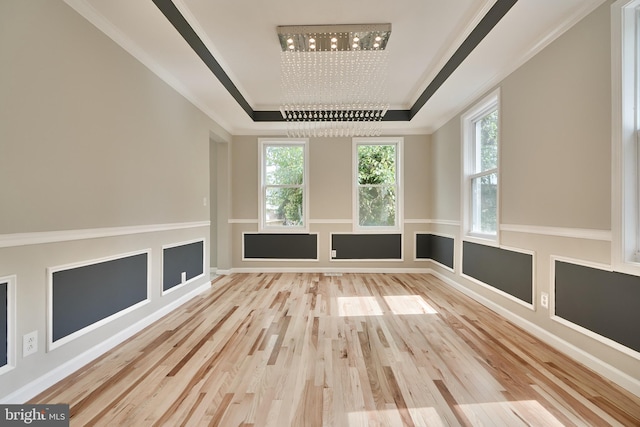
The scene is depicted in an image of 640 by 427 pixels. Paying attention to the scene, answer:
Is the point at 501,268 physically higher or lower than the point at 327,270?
higher

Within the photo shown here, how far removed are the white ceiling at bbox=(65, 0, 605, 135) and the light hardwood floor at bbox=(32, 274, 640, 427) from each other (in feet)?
8.29

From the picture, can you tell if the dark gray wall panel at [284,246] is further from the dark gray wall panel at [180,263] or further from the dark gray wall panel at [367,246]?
the dark gray wall panel at [180,263]

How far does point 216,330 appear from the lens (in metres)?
2.83

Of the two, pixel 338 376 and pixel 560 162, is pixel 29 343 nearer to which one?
pixel 338 376

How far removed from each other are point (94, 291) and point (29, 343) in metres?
0.53

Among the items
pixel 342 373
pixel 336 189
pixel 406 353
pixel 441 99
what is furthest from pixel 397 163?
pixel 342 373

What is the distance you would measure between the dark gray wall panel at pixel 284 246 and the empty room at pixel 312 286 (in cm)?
111

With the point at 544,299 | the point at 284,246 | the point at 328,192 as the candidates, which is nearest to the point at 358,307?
the point at 544,299

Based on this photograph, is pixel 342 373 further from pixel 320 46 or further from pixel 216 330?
pixel 320 46

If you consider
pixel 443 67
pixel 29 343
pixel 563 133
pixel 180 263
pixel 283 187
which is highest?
pixel 443 67

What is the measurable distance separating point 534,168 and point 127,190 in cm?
365

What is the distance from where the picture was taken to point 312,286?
4496 mm

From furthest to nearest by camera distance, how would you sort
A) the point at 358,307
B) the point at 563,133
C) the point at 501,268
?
1. the point at 358,307
2. the point at 501,268
3. the point at 563,133

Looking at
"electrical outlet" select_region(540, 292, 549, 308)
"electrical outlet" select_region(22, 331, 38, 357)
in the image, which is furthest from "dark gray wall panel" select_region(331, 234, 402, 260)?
"electrical outlet" select_region(22, 331, 38, 357)
